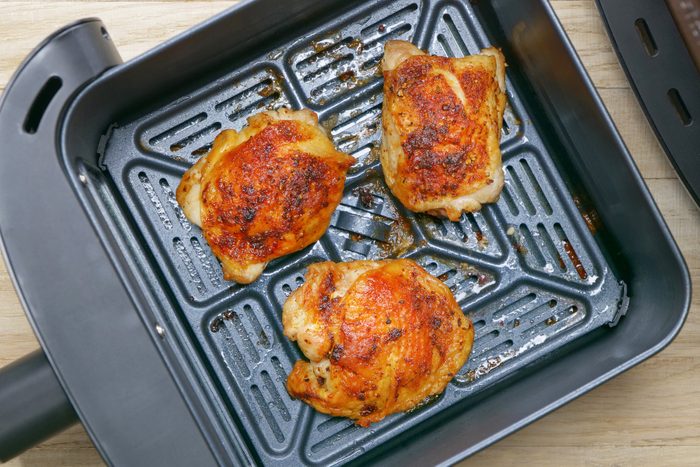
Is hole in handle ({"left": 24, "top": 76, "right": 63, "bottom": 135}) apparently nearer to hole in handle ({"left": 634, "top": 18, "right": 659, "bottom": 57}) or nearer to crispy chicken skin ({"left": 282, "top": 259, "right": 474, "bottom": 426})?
crispy chicken skin ({"left": 282, "top": 259, "right": 474, "bottom": 426})

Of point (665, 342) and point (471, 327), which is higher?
point (471, 327)

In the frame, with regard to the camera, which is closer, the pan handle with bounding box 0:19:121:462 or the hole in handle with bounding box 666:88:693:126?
the pan handle with bounding box 0:19:121:462

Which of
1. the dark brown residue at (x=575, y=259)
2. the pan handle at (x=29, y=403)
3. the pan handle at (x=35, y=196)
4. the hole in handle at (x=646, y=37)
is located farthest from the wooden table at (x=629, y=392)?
the pan handle at (x=29, y=403)

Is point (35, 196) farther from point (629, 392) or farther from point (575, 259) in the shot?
point (629, 392)

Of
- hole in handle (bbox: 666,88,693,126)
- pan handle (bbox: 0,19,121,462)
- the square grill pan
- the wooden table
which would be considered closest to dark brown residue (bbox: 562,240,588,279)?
the square grill pan

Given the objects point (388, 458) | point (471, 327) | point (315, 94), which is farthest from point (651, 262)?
point (315, 94)

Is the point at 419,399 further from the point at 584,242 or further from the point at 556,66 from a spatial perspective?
the point at 556,66
